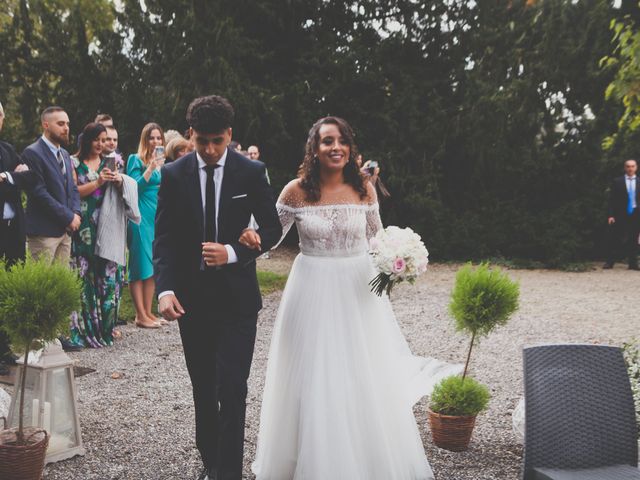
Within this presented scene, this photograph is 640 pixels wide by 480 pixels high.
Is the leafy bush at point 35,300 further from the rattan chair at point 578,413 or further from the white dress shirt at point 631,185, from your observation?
the white dress shirt at point 631,185

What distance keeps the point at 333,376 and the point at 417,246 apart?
98 centimetres

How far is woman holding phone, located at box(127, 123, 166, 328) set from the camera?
7.61m

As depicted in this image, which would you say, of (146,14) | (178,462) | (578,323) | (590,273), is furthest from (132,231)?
(590,273)

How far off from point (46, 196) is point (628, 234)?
12.6 metres

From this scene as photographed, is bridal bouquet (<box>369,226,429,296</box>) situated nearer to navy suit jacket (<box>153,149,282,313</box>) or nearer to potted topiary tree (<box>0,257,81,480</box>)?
navy suit jacket (<box>153,149,282,313</box>)

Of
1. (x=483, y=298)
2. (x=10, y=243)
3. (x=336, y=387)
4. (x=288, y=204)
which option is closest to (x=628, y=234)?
(x=483, y=298)

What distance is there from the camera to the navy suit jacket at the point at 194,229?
11.5ft

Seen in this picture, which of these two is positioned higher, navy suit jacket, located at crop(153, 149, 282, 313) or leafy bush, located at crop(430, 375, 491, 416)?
navy suit jacket, located at crop(153, 149, 282, 313)

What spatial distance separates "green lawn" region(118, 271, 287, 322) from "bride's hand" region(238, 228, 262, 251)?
221 inches

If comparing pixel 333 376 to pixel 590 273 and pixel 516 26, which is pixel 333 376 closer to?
pixel 590 273

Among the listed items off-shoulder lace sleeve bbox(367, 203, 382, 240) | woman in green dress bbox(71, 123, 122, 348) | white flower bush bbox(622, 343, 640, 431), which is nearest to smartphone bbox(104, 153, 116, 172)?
woman in green dress bbox(71, 123, 122, 348)

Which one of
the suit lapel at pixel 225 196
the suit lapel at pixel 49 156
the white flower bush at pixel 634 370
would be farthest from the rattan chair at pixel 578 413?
the suit lapel at pixel 49 156

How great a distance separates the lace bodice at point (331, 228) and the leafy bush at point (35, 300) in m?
1.38

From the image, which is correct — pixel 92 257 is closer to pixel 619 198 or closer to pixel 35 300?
pixel 35 300
